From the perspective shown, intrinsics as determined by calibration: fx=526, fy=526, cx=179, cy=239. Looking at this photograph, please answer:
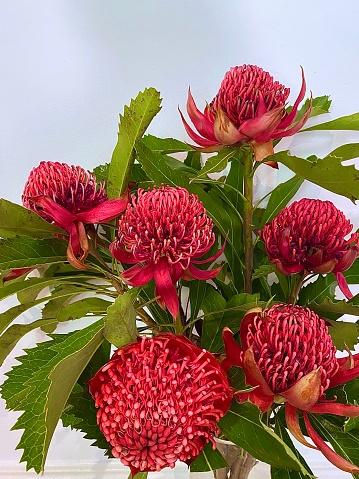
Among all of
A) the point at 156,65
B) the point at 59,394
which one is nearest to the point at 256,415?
the point at 59,394

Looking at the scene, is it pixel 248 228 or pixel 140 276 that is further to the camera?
pixel 248 228

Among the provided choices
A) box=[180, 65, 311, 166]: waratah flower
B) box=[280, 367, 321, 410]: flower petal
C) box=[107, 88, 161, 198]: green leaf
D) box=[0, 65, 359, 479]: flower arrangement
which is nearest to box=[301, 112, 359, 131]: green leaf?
box=[0, 65, 359, 479]: flower arrangement

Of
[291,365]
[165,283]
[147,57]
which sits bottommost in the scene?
[291,365]

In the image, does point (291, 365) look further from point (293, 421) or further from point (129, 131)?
point (129, 131)

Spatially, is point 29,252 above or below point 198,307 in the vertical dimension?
above

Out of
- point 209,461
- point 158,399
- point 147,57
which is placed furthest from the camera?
point 147,57

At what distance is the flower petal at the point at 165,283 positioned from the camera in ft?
1.75

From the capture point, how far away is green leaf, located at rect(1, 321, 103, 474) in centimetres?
47

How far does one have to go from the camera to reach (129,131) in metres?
0.65

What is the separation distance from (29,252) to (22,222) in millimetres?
73

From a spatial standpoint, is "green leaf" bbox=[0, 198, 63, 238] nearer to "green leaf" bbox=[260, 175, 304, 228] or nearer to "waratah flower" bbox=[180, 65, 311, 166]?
"waratah flower" bbox=[180, 65, 311, 166]

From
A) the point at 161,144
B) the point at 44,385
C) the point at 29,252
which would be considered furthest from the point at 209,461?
the point at 161,144

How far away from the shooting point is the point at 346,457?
571 millimetres

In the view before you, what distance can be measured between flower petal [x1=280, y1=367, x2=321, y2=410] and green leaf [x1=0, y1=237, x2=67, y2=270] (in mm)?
319
